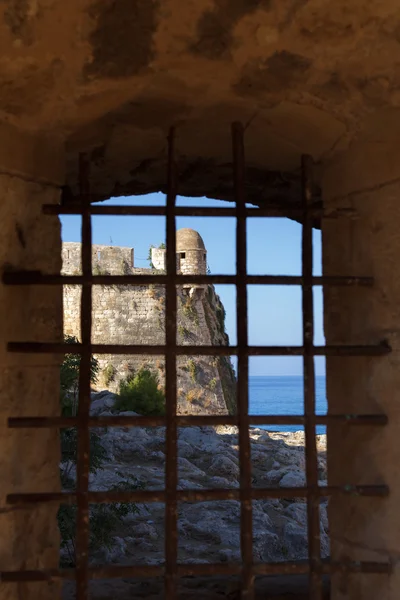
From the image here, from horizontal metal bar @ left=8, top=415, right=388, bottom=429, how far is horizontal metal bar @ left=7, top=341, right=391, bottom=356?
0.52 ft

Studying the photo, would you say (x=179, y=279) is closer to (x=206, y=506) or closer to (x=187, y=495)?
(x=187, y=495)

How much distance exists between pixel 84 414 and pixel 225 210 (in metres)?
0.65

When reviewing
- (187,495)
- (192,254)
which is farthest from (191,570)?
(192,254)

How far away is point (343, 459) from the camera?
63.5 inches

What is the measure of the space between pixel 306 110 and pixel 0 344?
950 millimetres

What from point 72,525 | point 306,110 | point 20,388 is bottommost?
point 72,525

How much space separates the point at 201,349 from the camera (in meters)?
1.57

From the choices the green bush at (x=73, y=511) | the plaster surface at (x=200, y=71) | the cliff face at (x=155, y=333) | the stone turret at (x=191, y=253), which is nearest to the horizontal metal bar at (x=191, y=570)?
the plaster surface at (x=200, y=71)

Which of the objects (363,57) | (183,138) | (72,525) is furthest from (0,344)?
(72,525)

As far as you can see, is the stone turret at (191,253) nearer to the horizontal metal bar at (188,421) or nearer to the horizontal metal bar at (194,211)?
the horizontal metal bar at (194,211)

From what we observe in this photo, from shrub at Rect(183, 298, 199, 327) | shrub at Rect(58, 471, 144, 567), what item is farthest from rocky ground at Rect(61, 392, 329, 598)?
shrub at Rect(183, 298, 199, 327)

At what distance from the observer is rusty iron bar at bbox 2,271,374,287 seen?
150 centimetres

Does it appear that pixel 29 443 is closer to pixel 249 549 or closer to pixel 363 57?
pixel 249 549

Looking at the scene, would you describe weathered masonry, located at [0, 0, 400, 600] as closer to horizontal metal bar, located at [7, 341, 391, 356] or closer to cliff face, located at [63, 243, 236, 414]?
horizontal metal bar, located at [7, 341, 391, 356]
